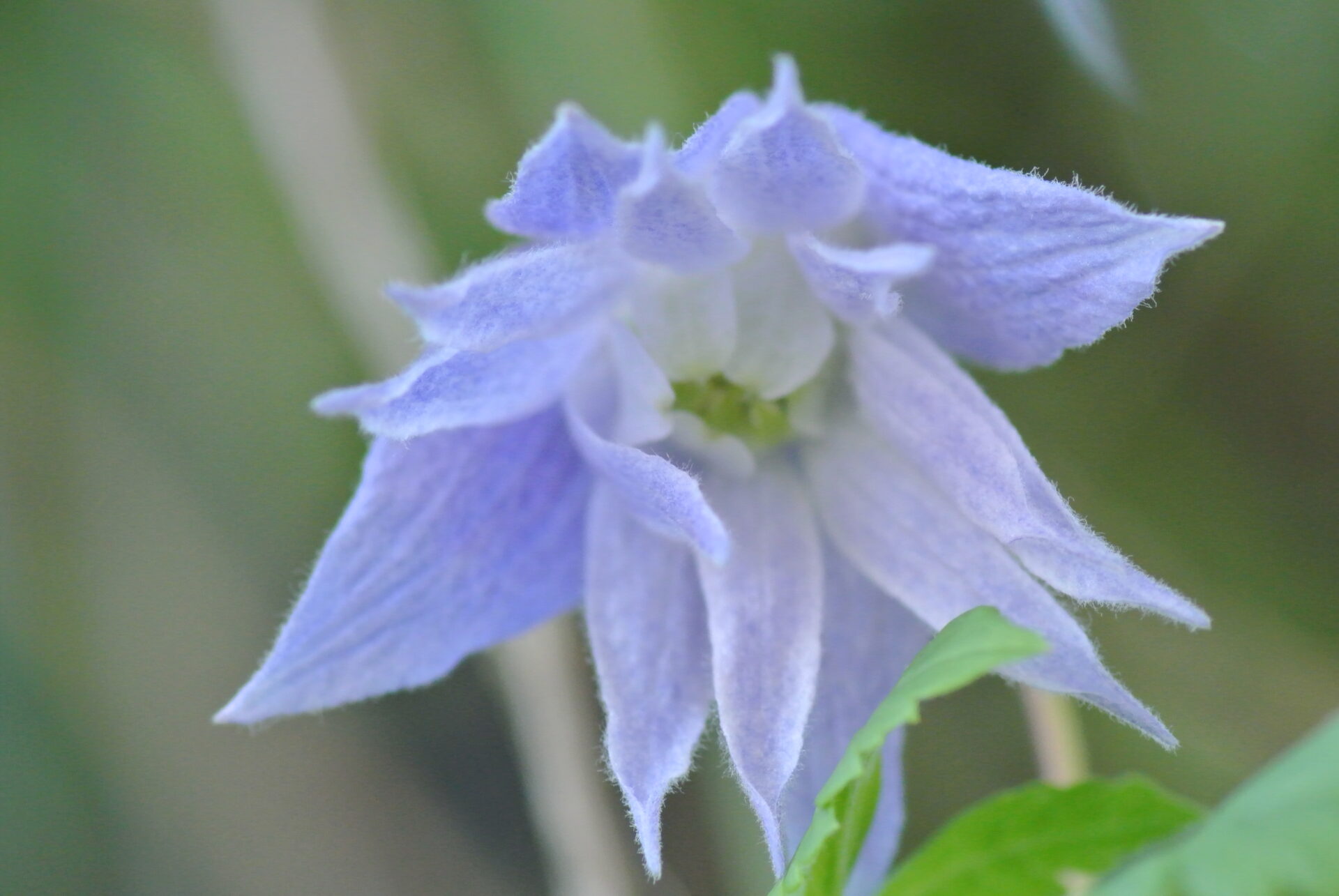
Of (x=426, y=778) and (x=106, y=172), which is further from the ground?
(x=106, y=172)

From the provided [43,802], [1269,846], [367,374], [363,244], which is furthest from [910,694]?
[43,802]

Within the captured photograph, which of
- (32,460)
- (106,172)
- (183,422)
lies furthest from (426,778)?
(106,172)

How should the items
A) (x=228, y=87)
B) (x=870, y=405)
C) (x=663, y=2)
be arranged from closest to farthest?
(x=870, y=405)
(x=663, y=2)
(x=228, y=87)

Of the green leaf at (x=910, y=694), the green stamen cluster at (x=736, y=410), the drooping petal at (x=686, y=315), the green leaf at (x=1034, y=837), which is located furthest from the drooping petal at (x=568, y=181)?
the green leaf at (x=1034, y=837)

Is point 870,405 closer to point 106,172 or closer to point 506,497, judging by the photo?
point 506,497

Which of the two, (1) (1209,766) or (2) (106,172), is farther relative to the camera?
(2) (106,172)

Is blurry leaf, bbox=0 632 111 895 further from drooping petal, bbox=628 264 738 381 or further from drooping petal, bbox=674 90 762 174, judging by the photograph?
drooping petal, bbox=674 90 762 174

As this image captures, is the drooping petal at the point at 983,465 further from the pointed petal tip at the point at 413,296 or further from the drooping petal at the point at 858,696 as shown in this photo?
the pointed petal tip at the point at 413,296
